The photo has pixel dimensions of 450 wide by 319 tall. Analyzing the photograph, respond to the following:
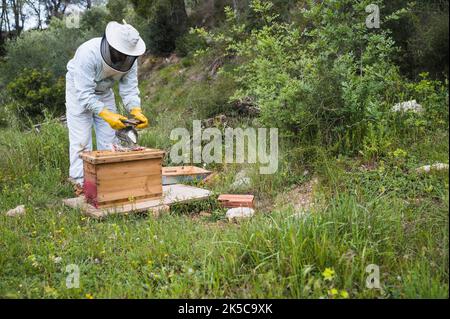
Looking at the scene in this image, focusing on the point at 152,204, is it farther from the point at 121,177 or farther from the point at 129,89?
the point at 129,89

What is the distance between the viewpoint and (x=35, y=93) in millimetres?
11172

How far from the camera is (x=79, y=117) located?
17.3 ft

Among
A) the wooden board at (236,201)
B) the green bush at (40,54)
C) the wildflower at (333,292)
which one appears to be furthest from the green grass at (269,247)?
the green bush at (40,54)

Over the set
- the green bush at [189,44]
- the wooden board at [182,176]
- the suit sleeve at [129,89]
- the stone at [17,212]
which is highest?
the green bush at [189,44]

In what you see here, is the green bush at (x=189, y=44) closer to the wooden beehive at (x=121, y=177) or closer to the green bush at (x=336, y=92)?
the green bush at (x=336, y=92)

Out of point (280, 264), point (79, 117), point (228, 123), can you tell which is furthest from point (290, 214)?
point (228, 123)

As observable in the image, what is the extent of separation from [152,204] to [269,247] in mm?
1877

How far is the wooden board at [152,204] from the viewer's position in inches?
163

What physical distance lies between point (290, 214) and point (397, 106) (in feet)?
8.76

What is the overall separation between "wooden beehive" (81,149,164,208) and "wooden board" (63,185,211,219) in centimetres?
8

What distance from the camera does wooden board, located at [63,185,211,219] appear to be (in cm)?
415

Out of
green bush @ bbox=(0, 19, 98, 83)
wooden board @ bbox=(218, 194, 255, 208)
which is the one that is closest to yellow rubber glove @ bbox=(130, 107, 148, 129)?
wooden board @ bbox=(218, 194, 255, 208)

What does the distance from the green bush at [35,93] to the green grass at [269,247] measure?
756 centimetres

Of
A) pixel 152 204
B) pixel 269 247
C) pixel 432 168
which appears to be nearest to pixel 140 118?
pixel 152 204
